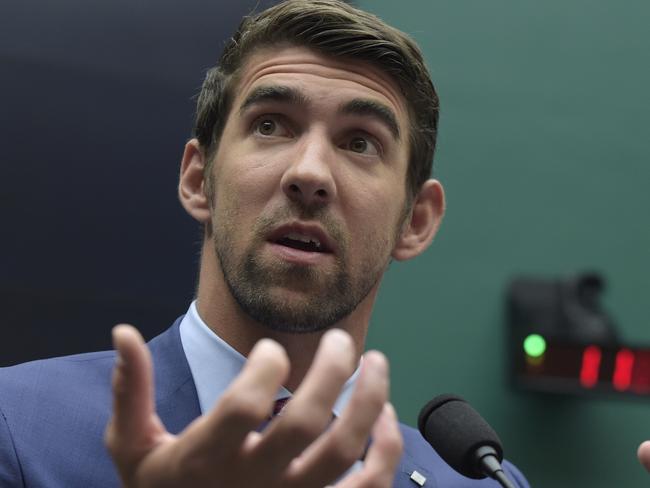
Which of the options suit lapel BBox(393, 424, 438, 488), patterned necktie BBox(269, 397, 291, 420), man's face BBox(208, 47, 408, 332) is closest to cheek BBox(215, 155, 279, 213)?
man's face BBox(208, 47, 408, 332)

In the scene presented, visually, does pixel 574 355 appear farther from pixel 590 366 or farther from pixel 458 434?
pixel 458 434

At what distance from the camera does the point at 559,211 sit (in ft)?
19.0

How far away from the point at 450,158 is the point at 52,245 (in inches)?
100

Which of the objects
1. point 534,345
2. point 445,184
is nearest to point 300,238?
point 534,345

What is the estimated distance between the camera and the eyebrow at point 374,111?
92.7 inches

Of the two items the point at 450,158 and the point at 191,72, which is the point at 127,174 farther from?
the point at 450,158

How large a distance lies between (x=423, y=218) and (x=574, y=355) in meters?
2.50

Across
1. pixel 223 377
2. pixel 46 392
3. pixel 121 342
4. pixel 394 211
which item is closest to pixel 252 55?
pixel 394 211

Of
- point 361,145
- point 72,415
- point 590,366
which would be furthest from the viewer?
point 590,366

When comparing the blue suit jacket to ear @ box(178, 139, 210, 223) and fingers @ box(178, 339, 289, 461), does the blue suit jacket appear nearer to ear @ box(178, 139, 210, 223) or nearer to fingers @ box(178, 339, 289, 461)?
ear @ box(178, 139, 210, 223)

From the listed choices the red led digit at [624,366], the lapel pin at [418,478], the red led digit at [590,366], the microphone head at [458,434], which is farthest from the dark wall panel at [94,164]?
the microphone head at [458,434]

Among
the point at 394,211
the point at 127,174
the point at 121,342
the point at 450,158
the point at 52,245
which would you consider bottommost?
the point at 52,245

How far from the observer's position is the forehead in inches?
93.7

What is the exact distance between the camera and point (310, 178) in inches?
85.0
